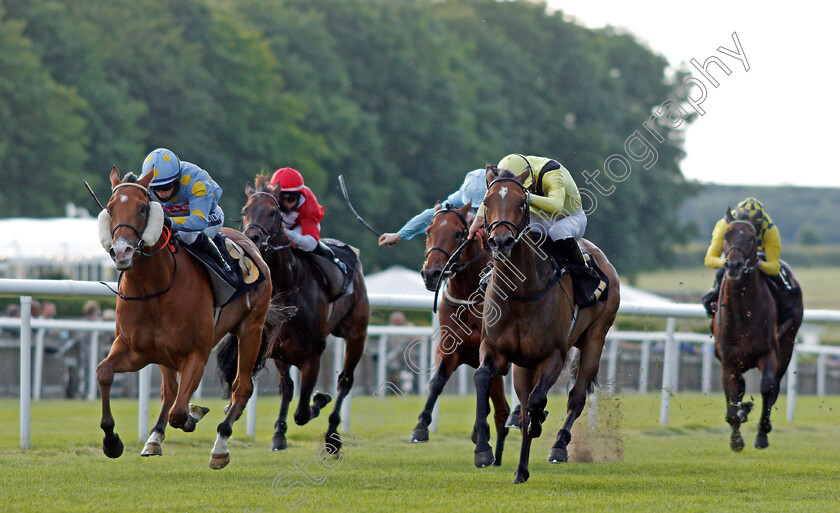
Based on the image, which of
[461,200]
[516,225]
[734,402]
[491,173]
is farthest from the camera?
[734,402]

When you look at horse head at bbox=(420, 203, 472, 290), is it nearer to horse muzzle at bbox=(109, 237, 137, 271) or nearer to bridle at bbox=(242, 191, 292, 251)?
bridle at bbox=(242, 191, 292, 251)

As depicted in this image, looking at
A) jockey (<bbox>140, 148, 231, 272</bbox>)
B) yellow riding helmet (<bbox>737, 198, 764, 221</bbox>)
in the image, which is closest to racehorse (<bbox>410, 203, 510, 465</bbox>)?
jockey (<bbox>140, 148, 231, 272</bbox>)

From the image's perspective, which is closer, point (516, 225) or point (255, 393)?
point (516, 225)

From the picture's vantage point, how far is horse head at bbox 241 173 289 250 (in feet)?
27.2

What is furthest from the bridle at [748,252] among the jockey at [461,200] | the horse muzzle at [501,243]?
the horse muzzle at [501,243]

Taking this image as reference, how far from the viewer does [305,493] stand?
20.2 ft

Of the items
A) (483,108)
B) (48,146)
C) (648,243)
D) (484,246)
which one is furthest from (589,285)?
(648,243)

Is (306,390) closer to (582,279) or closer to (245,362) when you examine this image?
(245,362)

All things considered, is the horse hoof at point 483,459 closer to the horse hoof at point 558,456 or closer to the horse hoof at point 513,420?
the horse hoof at point 558,456

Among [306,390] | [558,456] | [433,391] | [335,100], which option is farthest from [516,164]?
[335,100]

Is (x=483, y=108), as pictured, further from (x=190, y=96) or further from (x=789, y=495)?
(x=789, y=495)

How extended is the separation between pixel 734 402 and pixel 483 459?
3.00 meters

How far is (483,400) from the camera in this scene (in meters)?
7.07

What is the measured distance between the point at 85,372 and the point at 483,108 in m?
23.6
